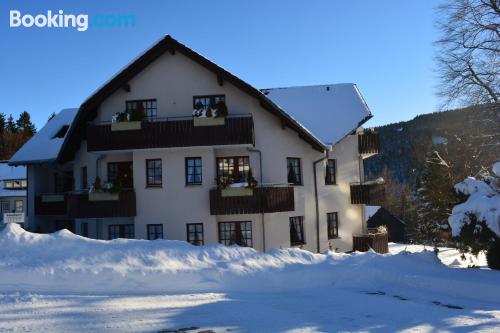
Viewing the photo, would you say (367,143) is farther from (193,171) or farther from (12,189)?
(12,189)

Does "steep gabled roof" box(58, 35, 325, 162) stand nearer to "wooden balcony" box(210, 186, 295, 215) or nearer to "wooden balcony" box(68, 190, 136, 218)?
"wooden balcony" box(210, 186, 295, 215)

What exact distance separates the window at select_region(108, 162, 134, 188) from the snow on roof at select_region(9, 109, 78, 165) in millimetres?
5155

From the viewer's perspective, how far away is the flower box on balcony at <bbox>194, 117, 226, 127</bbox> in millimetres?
21703

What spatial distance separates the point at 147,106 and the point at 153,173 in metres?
3.26

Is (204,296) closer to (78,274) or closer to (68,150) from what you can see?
(78,274)

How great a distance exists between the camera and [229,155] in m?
23.1

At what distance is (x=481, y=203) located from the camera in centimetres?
1516

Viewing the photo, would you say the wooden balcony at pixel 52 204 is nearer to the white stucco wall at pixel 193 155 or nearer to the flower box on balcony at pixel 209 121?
the white stucco wall at pixel 193 155

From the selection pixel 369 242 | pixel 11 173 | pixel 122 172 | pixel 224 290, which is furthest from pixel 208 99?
pixel 11 173

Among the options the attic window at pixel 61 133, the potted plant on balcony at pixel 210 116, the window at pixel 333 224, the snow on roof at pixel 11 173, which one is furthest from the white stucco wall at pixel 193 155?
the snow on roof at pixel 11 173

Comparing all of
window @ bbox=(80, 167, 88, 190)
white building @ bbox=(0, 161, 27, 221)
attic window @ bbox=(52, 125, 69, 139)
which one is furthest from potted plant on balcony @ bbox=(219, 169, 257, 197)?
white building @ bbox=(0, 161, 27, 221)

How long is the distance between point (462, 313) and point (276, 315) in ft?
14.4

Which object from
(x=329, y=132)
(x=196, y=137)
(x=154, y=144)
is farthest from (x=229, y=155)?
(x=329, y=132)

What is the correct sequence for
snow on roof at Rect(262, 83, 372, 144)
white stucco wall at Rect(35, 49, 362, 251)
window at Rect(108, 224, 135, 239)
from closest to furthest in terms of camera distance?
white stucco wall at Rect(35, 49, 362, 251) → window at Rect(108, 224, 135, 239) → snow on roof at Rect(262, 83, 372, 144)
